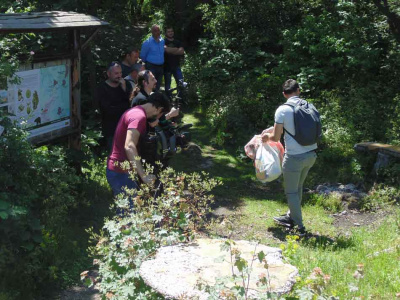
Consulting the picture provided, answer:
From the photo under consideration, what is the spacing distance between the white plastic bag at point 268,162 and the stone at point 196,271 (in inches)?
105

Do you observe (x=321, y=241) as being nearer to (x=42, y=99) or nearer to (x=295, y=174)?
(x=295, y=174)

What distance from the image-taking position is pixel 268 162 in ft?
22.6

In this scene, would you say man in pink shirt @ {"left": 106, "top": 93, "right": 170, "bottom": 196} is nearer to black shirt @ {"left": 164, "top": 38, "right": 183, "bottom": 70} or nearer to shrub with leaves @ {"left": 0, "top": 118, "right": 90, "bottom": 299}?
shrub with leaves @ {"left": 0, "top": 118, "right": 90, "bottom": 299}

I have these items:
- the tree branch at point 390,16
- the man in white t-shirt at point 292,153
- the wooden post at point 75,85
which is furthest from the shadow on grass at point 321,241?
the tree branch at point 390,16

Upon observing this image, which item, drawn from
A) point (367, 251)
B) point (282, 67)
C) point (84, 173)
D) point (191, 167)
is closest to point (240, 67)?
point (282, 67)

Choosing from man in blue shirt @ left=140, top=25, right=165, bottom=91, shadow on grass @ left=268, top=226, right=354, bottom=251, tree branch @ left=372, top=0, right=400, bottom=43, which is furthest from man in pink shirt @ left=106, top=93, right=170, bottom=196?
tree branch @ left=372, top=0, right=400, bottom=43

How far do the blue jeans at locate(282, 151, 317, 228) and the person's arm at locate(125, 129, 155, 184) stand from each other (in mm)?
2051

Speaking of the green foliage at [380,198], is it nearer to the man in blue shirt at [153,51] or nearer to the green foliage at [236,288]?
the man in blue shirt at [153,51]

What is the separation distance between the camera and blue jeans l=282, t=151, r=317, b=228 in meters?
6.62

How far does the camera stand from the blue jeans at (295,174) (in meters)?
6.62

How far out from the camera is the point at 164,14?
18234 mm

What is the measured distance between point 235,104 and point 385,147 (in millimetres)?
3716

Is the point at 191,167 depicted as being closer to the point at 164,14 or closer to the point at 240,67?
the point at 240,67

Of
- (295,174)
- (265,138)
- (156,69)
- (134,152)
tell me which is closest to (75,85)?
(134,152)
